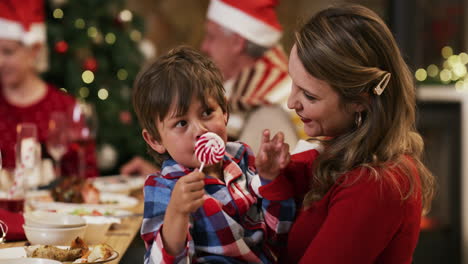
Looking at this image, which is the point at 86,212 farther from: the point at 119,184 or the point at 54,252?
the point at 119,184

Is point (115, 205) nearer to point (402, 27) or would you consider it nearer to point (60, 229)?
point (60, 229)

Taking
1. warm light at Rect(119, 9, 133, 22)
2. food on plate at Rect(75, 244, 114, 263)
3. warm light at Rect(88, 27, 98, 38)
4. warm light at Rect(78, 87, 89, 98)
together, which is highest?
food on plate at Rect(75, 244, 114, 263)

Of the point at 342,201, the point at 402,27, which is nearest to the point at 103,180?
the point at 342,201

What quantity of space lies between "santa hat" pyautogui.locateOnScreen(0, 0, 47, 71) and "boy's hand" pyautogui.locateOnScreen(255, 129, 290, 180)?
110 inches

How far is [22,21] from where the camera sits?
395cm

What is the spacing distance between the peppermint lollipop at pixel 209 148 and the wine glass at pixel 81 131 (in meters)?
1.65

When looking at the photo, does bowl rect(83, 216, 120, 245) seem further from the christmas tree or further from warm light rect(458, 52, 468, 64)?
warm light rect(458, 52, 468, 64)

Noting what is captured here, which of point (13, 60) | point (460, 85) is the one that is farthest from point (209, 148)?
point (460, 85)

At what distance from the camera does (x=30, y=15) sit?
4027mm

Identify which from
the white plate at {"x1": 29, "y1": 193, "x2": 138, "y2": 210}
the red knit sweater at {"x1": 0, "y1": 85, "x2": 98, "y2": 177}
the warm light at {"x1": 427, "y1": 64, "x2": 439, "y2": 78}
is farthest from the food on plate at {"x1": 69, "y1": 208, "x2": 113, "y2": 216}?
the warm light at {"x1": 427, "y1": 64, "x2": 439, "y2": 78}

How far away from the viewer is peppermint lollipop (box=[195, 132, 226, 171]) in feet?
4.74

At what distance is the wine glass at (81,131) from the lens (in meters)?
3.03

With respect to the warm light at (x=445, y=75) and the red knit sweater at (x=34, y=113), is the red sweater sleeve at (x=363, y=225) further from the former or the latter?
the warm light at (x=445, y=75)

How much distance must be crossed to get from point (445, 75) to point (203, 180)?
4.35m
